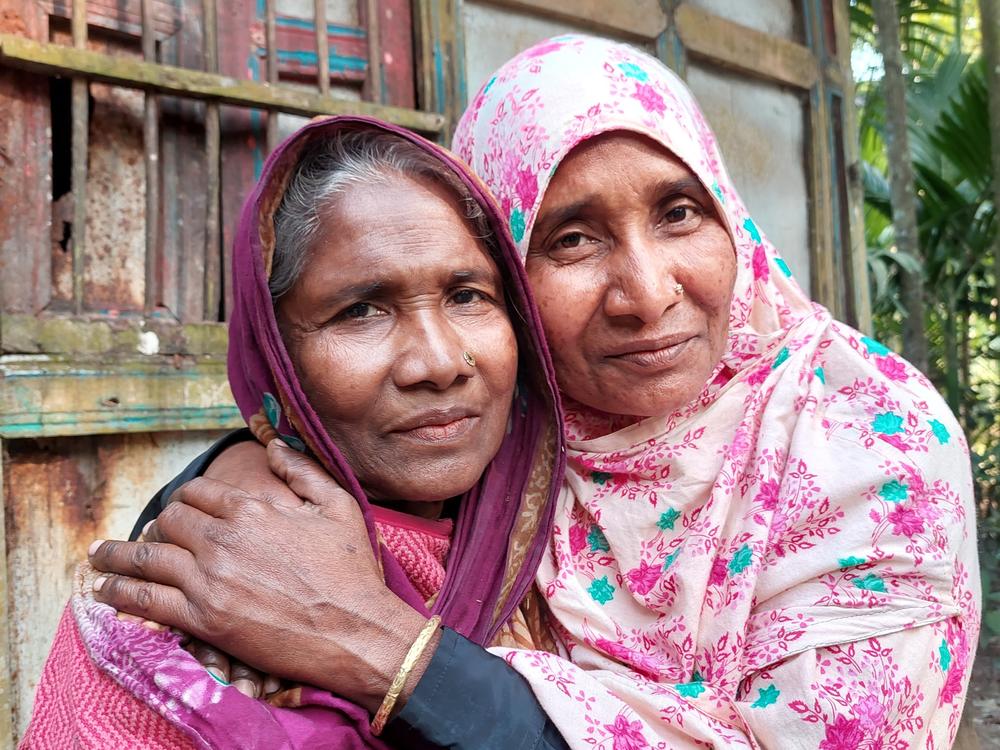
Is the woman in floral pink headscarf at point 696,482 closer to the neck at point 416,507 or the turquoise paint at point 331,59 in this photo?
the neck at point 416,507

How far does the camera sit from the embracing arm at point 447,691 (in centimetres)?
126

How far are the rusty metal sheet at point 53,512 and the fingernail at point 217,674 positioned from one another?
5.39 ft

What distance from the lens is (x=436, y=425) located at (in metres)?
1.47

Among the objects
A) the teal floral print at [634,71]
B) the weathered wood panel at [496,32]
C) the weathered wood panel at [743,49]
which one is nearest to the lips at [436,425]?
the teal floral print at [634,71]

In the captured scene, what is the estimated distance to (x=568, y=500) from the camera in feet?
5.90

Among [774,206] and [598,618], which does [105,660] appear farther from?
[774,206]

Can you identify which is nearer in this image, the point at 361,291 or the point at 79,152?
the point at 361,291

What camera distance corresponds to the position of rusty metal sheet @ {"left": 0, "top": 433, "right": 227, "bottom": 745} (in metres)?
2.56

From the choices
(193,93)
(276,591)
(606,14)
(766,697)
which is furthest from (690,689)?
(606,14)

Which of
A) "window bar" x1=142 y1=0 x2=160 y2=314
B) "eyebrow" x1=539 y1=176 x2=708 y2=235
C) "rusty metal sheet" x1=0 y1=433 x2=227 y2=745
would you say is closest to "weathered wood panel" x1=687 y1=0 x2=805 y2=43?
"window bar" x1=142 y1=0 x2=160 y2=314

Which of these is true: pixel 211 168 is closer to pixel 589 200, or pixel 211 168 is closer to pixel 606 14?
pixel 589 200

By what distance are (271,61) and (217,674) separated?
234 centimetres

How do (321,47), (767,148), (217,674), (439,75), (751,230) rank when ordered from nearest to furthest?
(217,674)
(751,230)
(321,47)
(439,75)
(767,148)

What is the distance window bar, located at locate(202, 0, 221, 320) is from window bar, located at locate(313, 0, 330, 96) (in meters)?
0.36
